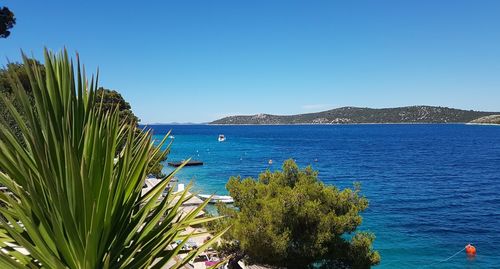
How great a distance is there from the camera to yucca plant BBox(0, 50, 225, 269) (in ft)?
6.99

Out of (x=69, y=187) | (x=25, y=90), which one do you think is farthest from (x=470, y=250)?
(x=69, y=187)

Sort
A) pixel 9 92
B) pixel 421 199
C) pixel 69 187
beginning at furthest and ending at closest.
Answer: pixel 421 199 → pixel 9 92 → pixel 69 187

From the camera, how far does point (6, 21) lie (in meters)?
14.2

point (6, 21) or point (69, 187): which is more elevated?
point (6, 21)

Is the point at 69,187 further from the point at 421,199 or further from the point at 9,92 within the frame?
the point at 421,199

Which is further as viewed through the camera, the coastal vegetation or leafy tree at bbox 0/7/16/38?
leafy tree at bbox 0/7/16/38

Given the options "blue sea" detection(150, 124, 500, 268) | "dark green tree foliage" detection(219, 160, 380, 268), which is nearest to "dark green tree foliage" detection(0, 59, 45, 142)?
"blue sea" detection(150, 124, 500, 268)

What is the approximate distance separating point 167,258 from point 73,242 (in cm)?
67

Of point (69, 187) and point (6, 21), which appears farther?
point (6, 21)

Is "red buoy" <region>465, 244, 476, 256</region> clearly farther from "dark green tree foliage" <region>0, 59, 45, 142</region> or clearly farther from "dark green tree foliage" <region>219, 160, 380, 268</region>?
"dark green tree foliage" <region>0, 59, 45, 142</region>

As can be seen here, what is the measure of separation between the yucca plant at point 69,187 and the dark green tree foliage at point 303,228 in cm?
787

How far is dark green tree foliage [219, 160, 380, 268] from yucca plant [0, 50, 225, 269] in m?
7.87

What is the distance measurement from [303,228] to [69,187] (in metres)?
9.42

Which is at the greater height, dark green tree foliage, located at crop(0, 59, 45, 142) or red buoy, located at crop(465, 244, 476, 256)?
dark green tree foliage, located at crop(0, 59, 45, 142)
